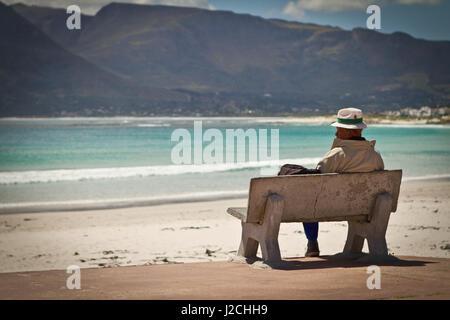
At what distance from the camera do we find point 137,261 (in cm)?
704

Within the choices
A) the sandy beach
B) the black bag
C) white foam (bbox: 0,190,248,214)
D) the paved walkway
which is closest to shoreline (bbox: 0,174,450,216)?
white foam (bbox: 0,190,248,214)

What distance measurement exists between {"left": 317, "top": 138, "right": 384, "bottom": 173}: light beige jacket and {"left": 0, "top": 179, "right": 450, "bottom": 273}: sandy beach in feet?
7.07

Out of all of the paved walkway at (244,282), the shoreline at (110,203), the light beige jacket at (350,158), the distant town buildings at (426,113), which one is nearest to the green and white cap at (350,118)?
the light beige jacket at (350,158)

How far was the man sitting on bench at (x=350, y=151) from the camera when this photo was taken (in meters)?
4.98

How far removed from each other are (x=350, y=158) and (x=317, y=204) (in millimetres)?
493

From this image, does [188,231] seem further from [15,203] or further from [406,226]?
[15,203]

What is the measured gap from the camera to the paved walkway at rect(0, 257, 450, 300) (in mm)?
3801

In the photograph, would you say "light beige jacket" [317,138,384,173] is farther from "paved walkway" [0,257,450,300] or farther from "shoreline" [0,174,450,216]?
"shoreline" [0,174,450,216]

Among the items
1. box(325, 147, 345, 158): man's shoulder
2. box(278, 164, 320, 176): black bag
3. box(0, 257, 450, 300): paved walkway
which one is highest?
box(325, 147, 345, 158): man's shoulder

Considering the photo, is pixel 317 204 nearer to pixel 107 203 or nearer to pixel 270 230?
pixel 270 230

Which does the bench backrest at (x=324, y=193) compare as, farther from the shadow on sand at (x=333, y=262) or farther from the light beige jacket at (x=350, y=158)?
the shadow on sand at (x=333, y=262)

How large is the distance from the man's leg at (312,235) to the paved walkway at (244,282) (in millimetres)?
318

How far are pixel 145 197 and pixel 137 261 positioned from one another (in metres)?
8.05

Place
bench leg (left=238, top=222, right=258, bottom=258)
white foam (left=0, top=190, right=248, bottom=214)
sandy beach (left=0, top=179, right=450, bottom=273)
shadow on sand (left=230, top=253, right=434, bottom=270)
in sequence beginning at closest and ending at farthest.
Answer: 1. shadow on sand (left=230, top=253, right=434, bottom=270)
2. bench leg (left=238, top=222, right=258, bottom=258)
3. sandy beach (left=0, top=179, right=450, bottom=273)
4. white foam (left=0, top=190, right=248, bottom=214)
